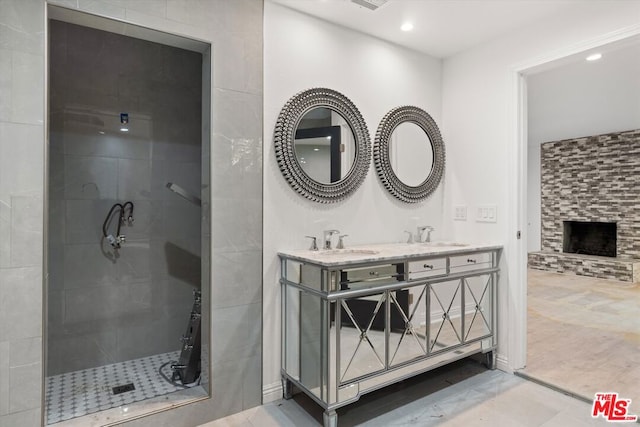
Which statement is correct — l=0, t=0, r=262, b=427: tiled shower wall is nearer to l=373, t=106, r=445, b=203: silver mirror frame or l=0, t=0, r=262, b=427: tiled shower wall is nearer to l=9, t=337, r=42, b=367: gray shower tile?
l=9, t=337, r=42, b=367: gray shower tile

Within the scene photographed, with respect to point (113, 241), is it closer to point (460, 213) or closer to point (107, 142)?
point (107, 142)

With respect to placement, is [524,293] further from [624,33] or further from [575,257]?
[575,257]

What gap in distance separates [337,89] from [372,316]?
152cm

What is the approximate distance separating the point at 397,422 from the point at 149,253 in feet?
6.88

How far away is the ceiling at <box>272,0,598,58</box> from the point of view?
7.38ft

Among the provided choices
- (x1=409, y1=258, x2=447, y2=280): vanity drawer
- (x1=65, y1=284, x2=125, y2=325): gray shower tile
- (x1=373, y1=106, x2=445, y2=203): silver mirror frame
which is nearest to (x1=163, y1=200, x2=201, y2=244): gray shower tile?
(x1=65, y1=284, x2=125, y2=325): gray shower tile

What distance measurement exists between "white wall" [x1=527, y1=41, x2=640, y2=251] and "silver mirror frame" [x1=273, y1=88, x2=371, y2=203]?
1.48m

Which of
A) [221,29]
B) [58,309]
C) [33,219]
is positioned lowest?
[58,309]

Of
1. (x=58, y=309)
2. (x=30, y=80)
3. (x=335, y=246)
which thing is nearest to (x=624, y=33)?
(x=335, y=246)

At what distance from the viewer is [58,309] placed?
247 cm

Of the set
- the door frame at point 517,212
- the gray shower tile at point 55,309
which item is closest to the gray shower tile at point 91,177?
the gray shower tile at point 55,309

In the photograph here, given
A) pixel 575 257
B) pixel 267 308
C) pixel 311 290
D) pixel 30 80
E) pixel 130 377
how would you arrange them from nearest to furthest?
pixel 30 80 < pixel 311 290 < pixel 267 308 < pixel 130 377 < pixel 575 257

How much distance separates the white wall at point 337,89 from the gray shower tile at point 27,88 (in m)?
1.09

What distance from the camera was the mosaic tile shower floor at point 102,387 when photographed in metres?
2.02
